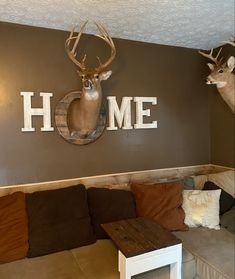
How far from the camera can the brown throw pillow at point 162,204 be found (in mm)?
2494

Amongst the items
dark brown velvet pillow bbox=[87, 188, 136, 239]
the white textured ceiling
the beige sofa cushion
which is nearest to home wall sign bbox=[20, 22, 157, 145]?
the white textured ceiling

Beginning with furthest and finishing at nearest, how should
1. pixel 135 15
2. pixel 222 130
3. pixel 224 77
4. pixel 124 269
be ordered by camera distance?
1. pixel 222 130
2. pixel 224 77
3. pixel 135 15
4. pixel 124 269

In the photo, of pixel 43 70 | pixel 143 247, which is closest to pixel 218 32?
pixel 43 70

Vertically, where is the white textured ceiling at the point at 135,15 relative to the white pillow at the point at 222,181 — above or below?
above

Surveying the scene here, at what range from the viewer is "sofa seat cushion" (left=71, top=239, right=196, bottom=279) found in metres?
1.80

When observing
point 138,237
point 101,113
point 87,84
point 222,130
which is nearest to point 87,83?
point 87,84

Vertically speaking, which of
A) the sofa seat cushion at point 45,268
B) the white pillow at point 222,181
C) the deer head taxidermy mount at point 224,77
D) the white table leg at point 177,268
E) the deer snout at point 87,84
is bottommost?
the sofa seat cushion at point 45,268

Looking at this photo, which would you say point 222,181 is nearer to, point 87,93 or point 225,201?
point 225,201

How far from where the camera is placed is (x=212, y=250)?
2.11 metres

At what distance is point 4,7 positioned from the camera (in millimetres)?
2127

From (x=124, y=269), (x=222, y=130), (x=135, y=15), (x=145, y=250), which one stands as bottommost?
(x=124, y=269)

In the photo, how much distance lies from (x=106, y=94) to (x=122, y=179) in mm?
1049

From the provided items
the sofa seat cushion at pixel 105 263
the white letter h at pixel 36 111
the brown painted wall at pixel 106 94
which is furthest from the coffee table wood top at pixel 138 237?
the white letter h at pixel 36 111

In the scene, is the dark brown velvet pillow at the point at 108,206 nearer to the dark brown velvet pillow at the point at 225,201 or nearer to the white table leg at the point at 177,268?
the white table leg at the point at 177,268
